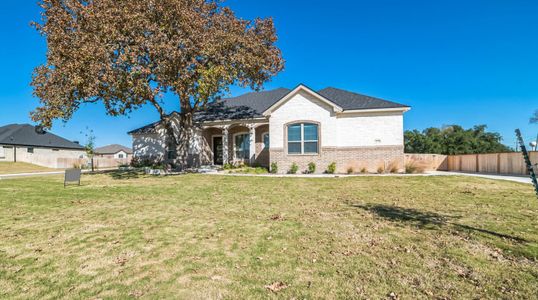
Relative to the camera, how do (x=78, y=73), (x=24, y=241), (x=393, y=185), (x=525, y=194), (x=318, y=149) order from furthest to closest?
(x=318, y=149), (x=78, y=73), (x=393, y=185), (x=525, y=194), (x=24, y=241)

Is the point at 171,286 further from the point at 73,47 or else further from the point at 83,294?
the point at 73,47

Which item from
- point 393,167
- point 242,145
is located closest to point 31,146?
point 242,145

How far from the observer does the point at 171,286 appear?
3199 mm

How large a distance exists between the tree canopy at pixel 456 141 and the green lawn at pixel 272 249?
146 ft

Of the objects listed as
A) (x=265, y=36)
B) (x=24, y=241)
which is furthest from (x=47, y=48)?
(x=24, y=241)

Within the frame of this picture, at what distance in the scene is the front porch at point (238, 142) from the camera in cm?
2116

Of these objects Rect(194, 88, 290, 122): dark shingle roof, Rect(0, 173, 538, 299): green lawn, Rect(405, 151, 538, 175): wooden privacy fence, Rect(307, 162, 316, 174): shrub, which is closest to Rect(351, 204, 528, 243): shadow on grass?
Rect(0, 173, 538, 299): green lawn

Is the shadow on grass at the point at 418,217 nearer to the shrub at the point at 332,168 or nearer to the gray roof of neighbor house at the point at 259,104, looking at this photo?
the shrub at the point at 332,168

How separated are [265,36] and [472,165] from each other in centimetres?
1875

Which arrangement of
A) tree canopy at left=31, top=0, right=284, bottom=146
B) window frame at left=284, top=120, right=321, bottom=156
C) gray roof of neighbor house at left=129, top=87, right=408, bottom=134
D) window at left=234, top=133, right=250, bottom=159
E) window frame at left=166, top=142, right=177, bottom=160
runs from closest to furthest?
tree canopy at left=31, top=0, right=284, bottom=146, window frame at left=284, top=120, right=321, bottom=156, gray roof of neighbor house at left=129, top=87, right=408, bottom=134, window at left=234, top=133, right=250, bottom=159, window frame at left=166, top=142, right=177, bottom=160

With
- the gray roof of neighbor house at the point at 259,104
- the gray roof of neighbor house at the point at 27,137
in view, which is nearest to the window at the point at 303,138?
the gray roof of neighbor house at the point at 259,104

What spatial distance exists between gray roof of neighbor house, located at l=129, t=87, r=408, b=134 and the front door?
236cm

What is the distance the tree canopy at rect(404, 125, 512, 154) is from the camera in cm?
4538

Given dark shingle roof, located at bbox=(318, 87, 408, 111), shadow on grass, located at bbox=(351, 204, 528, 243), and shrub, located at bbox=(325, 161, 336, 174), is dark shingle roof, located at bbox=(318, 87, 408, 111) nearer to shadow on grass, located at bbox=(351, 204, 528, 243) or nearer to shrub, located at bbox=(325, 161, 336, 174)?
shrub, located at bbox=(325, 161, 336, 174)
